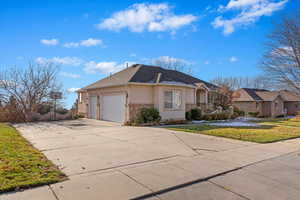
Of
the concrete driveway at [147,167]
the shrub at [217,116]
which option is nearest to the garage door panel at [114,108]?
the shrub at [217,116]

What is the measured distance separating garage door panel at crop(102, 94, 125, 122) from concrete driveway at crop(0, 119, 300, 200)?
26.7 ft

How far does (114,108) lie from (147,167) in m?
12.1

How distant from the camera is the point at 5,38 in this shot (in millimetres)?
12953

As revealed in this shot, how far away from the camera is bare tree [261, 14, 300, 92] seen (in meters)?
20.0

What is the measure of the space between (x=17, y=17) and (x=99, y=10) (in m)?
4.36

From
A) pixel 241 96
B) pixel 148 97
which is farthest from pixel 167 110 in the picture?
pixel 241 96

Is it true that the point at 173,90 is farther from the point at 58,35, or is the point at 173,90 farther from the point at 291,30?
the point at 291,30

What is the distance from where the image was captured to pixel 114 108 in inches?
656

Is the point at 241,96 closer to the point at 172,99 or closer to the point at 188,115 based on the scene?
the point at 188,115

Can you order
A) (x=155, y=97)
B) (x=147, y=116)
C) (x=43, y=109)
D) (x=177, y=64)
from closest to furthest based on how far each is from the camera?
1. (x=147, y=116)
2. (x=155, y=97)
3. (x=43, y=109)
4. (x=177, y=64)

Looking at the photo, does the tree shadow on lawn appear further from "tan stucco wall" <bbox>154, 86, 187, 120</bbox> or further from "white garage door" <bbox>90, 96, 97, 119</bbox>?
"white garage door" <bbox>90, 96, 97, 119</bbox>

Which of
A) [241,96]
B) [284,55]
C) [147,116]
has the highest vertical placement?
[284,55]

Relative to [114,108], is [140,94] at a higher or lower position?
higher

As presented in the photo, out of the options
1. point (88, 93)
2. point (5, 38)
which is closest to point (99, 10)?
point (5, 38)
